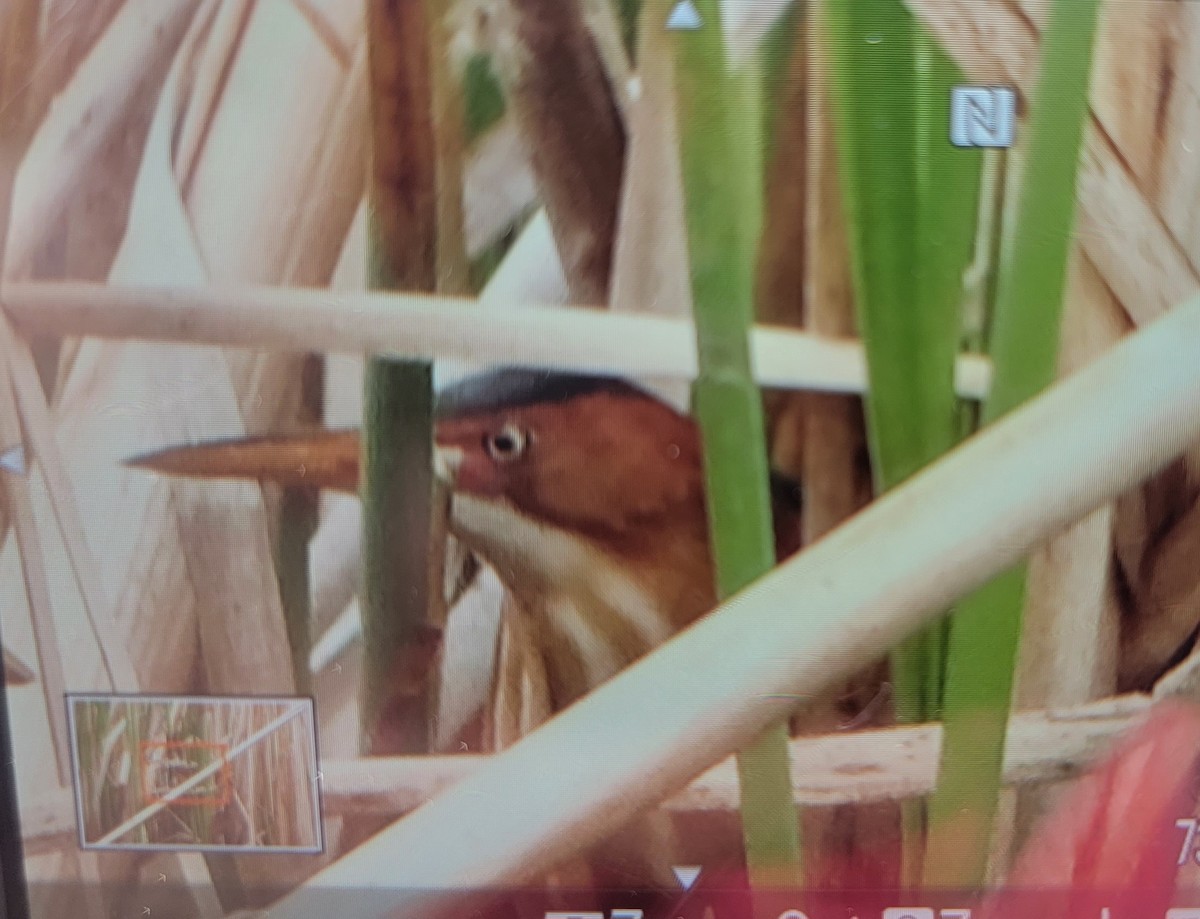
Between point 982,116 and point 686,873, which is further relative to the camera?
point 686,873

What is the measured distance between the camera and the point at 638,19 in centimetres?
63

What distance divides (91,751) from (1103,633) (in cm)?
77

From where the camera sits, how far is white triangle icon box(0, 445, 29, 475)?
70cm

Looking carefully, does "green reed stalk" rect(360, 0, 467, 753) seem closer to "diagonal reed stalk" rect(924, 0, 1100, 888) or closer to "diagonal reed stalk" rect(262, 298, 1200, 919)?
"diagonal reed stalk" rect(262, 298, 1200, 919)

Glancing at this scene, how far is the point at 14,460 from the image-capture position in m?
0.70

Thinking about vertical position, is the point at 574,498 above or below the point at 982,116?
below

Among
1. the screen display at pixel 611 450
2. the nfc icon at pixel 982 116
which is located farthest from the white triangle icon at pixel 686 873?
the nfc icon at pixel 982 116

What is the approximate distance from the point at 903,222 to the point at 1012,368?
0.13m

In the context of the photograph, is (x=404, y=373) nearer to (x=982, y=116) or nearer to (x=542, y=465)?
(x=542, y=465)

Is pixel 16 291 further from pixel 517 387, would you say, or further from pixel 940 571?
pixel 940 571

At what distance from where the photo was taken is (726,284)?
66 centimetres

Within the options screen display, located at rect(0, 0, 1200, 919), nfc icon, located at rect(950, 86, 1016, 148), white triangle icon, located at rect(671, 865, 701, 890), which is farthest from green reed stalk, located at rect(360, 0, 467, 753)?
nfc icon, located at rect(950, 86, 1016, 148)

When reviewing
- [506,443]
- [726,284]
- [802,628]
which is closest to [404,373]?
[506,443]

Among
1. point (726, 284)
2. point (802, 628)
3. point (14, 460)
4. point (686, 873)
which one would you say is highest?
point (726, 284)
